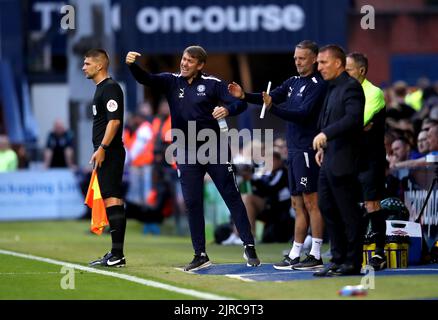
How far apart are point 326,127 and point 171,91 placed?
1943 millimetres

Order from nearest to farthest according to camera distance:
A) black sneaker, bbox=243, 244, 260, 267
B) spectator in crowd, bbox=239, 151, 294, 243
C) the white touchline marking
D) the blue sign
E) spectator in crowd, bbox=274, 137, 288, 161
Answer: the white touchline marking, black sneaker, bbox=243, 244, 260, 267, spectator in crowd, bbox=239, 151, 294, 243, spectator in crowd, bbox=274, 137, 288, 161, the blue sign

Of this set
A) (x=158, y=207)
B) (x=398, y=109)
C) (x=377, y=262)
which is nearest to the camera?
(x=377, y=262)

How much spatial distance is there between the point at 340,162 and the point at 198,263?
2027 mm

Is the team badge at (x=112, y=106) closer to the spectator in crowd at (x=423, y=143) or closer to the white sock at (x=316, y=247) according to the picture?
the white sock at (x=316, y=247)

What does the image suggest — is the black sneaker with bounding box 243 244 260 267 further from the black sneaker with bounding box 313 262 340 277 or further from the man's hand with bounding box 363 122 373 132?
the man's hand with bounding box 363 122 373 132

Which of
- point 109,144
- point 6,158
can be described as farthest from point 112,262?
point 6,158

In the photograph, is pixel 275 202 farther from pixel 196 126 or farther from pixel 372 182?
pixel 196 126

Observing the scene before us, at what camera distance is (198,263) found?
1277 cm

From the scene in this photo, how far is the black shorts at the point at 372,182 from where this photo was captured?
507 inches

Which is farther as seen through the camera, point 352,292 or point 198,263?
point 198,263

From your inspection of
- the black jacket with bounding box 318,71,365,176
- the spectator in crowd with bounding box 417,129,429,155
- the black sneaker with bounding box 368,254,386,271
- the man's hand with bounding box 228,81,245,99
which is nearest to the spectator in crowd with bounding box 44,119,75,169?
the spectator in crowd with bounding box 417,129,429,155

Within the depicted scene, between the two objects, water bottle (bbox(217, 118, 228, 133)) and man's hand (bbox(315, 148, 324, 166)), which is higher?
water bottle (bbox(217, 118, 228, 133))

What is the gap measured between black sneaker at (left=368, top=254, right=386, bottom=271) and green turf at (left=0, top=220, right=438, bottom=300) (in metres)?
0.94

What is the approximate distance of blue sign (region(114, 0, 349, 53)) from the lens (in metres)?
31.3
